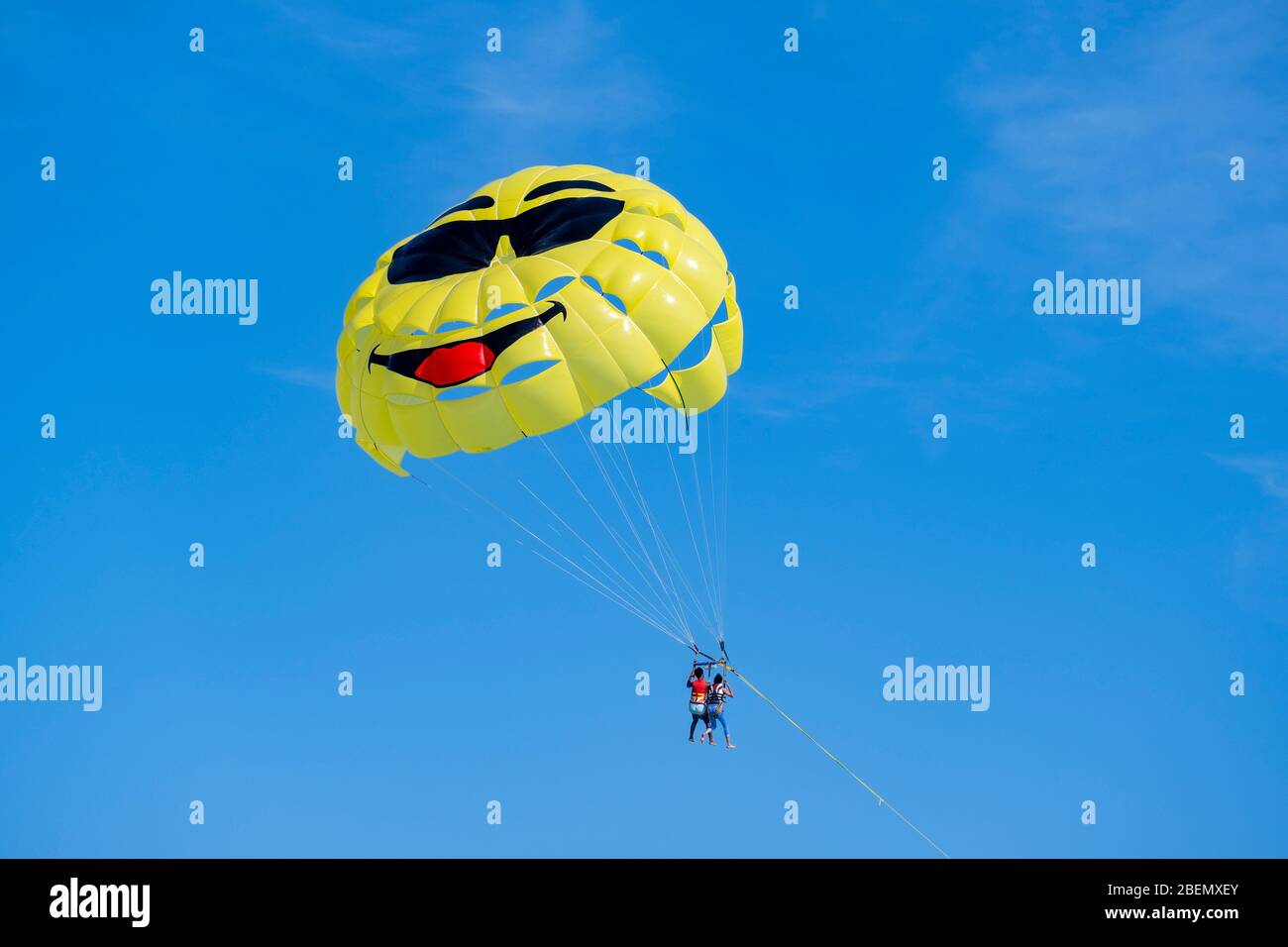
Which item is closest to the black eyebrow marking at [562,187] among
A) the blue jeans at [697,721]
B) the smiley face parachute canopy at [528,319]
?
the smiley face parachute canopy at [528,319]

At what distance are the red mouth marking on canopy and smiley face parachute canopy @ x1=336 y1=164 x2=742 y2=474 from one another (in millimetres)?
19

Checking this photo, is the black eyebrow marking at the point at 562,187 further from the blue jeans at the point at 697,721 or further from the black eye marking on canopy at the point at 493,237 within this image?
the blue jeans at the point at 697,721

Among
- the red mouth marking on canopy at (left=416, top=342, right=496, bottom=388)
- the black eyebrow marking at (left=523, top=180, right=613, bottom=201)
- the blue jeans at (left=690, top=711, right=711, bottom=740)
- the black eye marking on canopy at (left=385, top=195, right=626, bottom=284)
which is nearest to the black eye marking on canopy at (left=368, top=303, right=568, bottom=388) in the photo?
the red mouth marking on canopy at (left=416, top=342, right=496, bottom=388)

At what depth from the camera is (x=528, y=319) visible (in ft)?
82.7

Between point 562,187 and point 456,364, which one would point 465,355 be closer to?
point 456,364

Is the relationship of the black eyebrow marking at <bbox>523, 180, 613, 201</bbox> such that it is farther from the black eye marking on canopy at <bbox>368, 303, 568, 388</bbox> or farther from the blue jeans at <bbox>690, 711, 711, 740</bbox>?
the blue jeans at <bbox>690, 711, 711, 740</bbox>

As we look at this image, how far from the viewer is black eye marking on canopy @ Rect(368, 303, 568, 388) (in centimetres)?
2516

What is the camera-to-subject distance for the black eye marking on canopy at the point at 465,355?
25.2 meters

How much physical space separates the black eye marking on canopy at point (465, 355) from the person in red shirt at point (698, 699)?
530 centimetres

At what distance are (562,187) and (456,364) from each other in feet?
12.0
